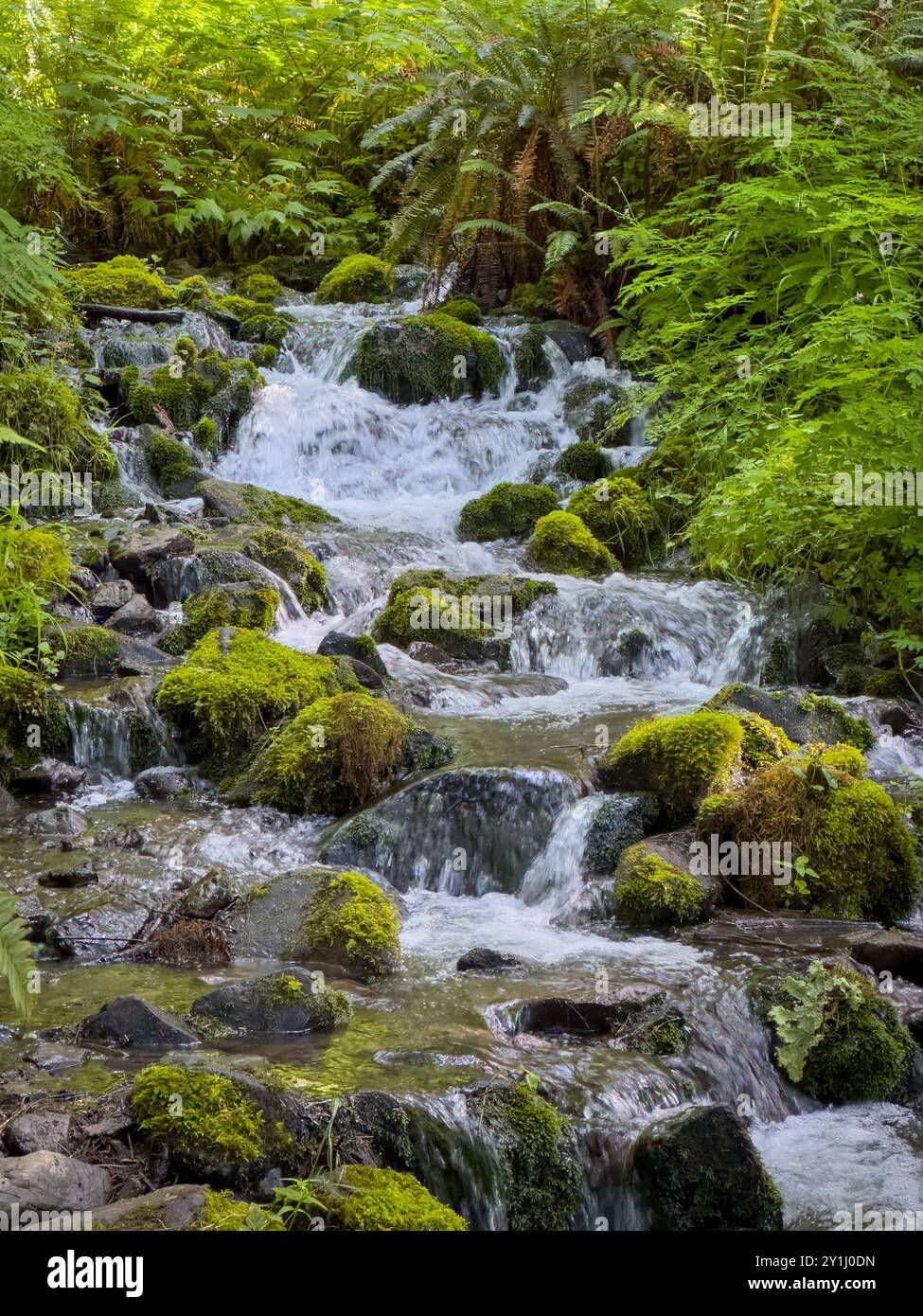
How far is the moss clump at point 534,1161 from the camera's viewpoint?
3.56 metres

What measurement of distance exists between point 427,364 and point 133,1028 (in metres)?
9.85

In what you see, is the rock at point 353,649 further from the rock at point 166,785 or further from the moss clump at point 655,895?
the moss clump at point 655,895

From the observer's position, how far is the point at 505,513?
35.4 ft

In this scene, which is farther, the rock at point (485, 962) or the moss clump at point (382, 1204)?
the rock at point (485, 962)

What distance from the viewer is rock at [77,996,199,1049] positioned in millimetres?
3971

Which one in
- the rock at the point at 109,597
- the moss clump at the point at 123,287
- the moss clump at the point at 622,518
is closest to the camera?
the rock at the point at 109,597

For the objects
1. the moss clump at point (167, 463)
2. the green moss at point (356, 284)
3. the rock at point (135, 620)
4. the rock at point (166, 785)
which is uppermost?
the green moss at point (356, 284)

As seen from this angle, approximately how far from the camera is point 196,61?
16.3 meters

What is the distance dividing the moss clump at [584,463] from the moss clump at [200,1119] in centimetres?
874

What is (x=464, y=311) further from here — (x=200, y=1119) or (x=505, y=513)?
(x=200, y=1119)

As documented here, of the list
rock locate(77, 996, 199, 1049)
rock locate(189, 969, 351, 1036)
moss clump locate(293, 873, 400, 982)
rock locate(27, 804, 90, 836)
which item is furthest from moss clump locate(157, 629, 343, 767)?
rock locate(77, 996, 199, 1049)

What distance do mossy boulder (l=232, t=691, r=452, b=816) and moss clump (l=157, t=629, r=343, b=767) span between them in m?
0.38

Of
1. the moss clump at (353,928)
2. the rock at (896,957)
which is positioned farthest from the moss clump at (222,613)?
the rock at (896,957)

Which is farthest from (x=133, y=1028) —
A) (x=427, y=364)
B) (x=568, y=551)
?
(x=427, y=364)
